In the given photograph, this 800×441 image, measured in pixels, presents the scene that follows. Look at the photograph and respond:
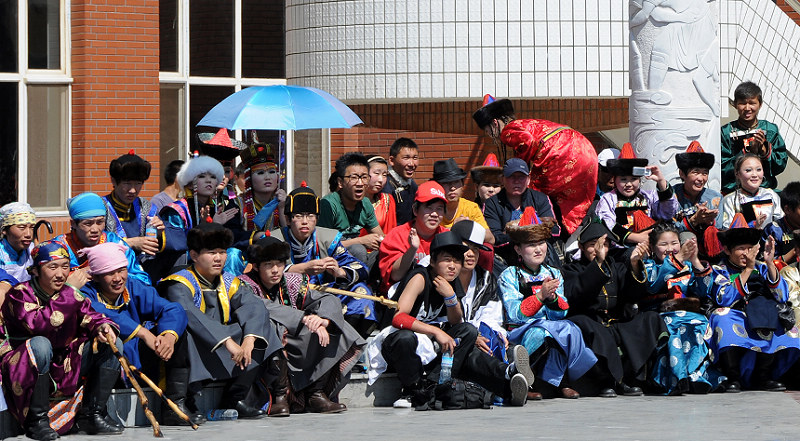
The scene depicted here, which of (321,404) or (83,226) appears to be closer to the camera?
(83,226)

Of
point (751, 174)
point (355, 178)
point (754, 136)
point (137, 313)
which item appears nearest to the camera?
point (137, 313)

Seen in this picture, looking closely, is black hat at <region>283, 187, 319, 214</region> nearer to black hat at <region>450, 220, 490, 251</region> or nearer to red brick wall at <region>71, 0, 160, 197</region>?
black hat at <region>450, 220, 490, 251</region>

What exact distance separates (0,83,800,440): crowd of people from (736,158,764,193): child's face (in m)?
0.02

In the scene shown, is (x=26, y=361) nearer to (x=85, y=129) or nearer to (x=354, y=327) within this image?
(x=354, y=327)

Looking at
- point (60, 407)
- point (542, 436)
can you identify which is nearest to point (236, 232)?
point (60, 407)

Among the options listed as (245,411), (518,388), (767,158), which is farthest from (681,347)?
(245,411)

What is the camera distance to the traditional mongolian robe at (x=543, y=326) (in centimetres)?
1002

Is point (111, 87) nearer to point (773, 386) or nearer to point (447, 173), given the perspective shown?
point (447, 173)

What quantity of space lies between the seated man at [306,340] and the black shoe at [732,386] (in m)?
2.93

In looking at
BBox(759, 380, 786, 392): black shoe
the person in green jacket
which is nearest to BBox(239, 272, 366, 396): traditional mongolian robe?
BBox(759, 380, 786, 392): black shoe

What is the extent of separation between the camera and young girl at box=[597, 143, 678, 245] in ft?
36.0

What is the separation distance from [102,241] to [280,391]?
1594 millimetres

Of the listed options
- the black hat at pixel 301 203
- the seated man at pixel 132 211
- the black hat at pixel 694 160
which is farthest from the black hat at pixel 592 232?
the seated man at pixel 132 211

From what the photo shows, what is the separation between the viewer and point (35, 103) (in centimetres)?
1377
